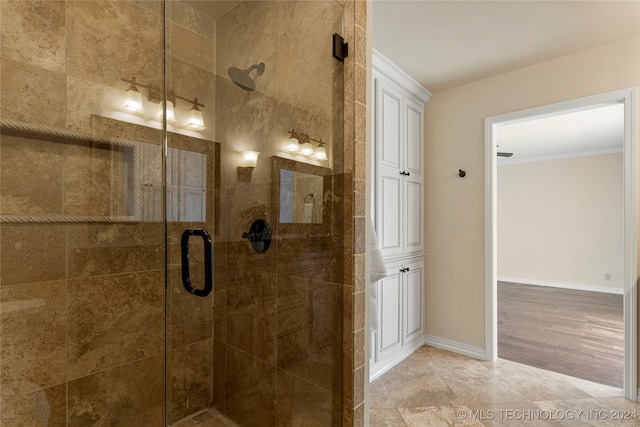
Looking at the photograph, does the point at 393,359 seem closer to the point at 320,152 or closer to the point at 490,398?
the point at 490,398

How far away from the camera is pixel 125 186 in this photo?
4.58 ft

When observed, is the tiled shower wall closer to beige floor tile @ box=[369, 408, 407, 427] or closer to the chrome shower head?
the chrome shower head

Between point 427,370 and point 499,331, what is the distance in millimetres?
1408

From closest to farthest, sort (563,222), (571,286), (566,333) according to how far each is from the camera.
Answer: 1. (566,333)
2. (571,286)
3. (563,222)

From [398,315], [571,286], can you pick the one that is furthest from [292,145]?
[571,286]

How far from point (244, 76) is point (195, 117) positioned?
0.27 m

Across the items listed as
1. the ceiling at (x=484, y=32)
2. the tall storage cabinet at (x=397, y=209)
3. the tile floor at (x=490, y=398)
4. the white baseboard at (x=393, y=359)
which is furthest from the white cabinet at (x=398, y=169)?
the tile floor at (x=490, y=398)

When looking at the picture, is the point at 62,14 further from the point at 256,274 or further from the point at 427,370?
the point at 427,370

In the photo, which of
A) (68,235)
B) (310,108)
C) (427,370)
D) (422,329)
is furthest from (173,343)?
(422,329)

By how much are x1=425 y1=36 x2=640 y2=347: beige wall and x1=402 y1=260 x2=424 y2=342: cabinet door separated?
0.38ft

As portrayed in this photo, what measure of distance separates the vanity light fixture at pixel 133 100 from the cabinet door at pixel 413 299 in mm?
2361

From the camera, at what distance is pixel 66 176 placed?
1300mm

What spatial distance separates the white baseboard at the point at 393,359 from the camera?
2484mm

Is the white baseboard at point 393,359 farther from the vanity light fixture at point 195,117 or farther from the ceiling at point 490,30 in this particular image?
the ceiling at point 490,30
